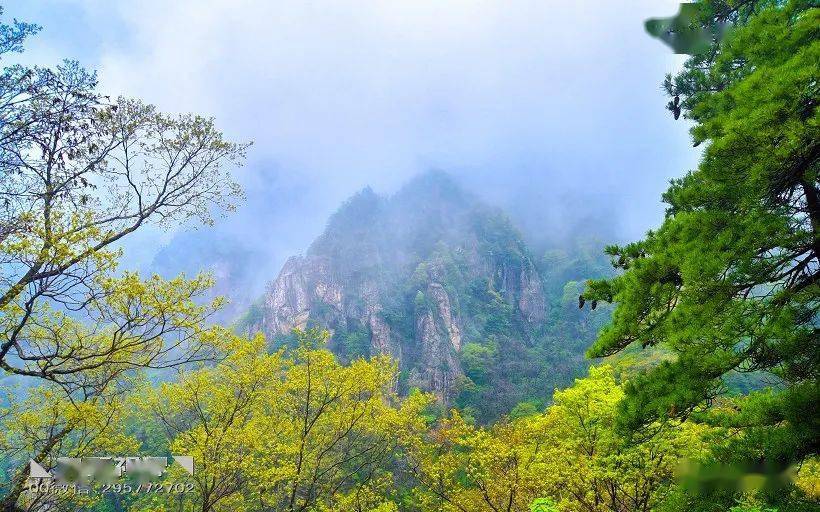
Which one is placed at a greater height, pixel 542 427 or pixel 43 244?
pixel 43 244

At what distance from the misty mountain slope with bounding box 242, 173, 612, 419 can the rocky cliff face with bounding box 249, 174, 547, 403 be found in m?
0.33

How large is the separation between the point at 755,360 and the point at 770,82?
2927 millimetres

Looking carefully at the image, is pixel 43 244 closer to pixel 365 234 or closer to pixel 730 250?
pixel 730 250

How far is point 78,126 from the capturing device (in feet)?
23.4

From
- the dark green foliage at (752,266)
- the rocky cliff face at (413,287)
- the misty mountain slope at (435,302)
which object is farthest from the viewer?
the rocky cliff face at (413,287)

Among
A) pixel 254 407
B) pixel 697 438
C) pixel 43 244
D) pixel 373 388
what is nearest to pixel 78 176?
pixel 43 244

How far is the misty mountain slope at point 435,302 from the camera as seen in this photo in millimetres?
A: 78250

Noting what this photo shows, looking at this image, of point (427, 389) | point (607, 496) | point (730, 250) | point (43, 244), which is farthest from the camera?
point (427, 389)

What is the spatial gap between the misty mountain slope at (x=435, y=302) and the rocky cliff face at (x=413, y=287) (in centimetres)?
33

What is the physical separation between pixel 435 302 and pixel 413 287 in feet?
34.3

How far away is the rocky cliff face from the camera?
90.8 metres

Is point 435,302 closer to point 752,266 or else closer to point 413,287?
point 413,287

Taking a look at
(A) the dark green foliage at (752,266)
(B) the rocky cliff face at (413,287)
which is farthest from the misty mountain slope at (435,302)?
(A) the dark green foliage at (752,266)

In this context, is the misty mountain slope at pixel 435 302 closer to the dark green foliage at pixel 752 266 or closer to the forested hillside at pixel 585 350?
the forested hillside at pixel 585 350
